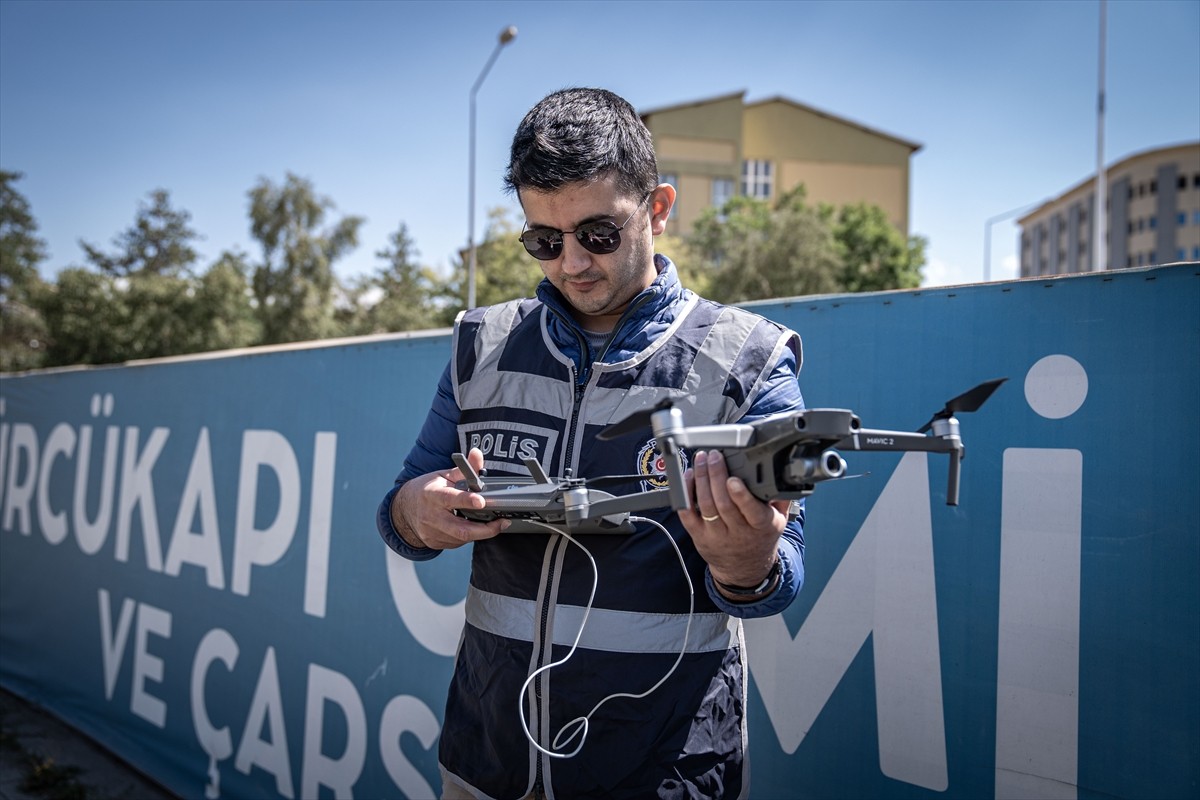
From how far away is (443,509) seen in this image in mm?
1535

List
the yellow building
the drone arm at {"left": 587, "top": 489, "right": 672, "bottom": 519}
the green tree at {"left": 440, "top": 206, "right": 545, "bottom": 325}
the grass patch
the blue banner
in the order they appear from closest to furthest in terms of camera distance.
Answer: the drone arm at {"left": 587, "top": 489, "right": 672, "bottom": 519}, the blue banner, the grass patch, the green tree at {"left": 440, "top": 206, "right": 545, "bottom": 325}, the yellow building

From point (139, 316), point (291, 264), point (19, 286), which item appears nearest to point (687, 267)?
point (291, 264)

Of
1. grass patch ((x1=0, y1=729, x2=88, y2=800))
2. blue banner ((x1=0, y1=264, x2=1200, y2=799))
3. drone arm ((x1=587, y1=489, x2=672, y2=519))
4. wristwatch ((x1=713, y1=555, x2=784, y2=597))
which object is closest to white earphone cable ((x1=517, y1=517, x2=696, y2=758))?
wristwatch ((x1=713, y1=555, x2=784, y2=597))

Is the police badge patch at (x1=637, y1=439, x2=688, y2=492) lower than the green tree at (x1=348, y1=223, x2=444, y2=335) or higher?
lower

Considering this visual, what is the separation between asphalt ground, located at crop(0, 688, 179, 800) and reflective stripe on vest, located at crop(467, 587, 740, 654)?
3.89 m

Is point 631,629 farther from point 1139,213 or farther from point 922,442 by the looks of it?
point 1139,213

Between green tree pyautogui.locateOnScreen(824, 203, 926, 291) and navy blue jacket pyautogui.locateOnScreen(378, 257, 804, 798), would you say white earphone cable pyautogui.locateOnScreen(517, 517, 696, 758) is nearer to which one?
navy blue jacket pyautogui.locateOnScreen(378, 257, 804, 798)

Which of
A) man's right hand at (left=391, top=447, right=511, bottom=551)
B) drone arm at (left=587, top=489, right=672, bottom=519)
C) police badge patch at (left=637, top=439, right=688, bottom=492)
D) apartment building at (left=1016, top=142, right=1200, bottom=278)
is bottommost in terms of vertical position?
man's right hand at (left=391, top=447, right=511, bottom=551)

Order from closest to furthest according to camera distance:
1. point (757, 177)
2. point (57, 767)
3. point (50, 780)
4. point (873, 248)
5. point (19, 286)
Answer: point (50, 780)
point (57, 767)
point (873, 248)
point (19, 286)
point (757, 177)

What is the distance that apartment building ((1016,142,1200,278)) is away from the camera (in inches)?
2702

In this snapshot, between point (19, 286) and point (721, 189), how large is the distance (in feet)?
112

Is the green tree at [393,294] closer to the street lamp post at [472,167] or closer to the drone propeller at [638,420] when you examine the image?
the street lamp post at [472,167]

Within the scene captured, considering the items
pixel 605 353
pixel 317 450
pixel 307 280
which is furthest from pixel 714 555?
pixel 307 280

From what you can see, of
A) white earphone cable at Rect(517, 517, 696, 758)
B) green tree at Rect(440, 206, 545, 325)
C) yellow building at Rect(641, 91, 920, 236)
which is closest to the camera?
white earphone cable at Rect(517, 517, 696, 758)
